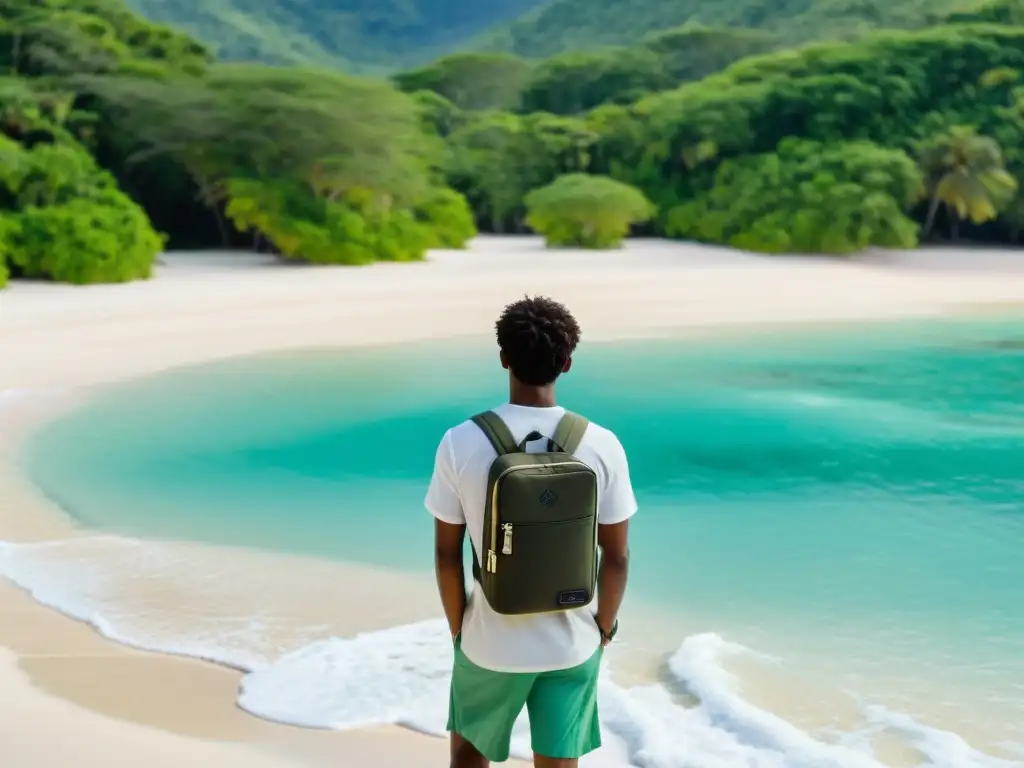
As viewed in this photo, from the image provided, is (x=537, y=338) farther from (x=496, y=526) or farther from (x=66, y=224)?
(x=66, y=224)

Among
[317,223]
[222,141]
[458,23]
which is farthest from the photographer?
[458,23]

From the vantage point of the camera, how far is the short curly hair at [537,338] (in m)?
2.13

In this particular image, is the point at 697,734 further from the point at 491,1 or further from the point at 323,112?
the point at 491,1

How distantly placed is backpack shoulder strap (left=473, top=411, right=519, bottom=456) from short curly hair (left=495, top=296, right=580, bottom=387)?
0.11m

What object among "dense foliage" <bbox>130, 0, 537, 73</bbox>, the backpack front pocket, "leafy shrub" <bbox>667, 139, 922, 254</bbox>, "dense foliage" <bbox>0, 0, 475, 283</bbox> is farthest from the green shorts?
"dense foliage" <bbox>130, 0, 537, 73</bbox>

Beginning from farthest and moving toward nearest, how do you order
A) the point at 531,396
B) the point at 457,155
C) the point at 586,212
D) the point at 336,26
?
1. the point at 336,26
2. the point at 457,155
3. the point at 586,212
4. the point at 531,396

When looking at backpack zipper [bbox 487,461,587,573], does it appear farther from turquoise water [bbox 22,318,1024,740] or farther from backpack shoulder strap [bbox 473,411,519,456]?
turquoise water [bbox 22,318,1024,740]

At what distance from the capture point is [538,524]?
2061 mm

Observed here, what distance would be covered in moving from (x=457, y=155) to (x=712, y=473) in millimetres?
28844

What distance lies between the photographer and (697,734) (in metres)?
3.54

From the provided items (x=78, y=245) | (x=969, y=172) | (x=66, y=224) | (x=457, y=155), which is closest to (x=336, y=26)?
(x=457, y=155)

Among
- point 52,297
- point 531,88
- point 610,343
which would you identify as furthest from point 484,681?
point 531,88

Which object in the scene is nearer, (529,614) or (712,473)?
(529,614)

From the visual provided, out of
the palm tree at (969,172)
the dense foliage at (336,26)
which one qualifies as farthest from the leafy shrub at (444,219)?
the dense foliage at (336,26)
